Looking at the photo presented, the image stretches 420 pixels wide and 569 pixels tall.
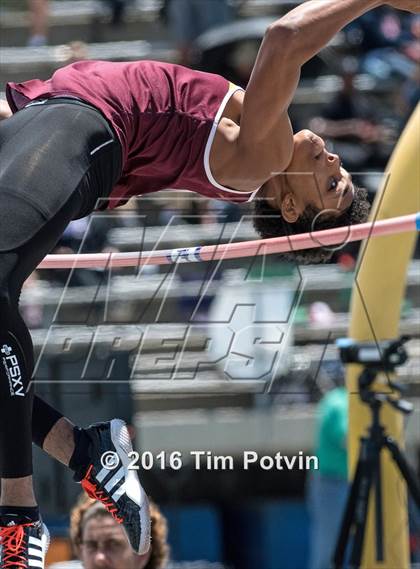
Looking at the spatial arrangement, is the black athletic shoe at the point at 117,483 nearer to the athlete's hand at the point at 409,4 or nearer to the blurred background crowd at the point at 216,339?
the blurred background crowd at the point at 216,339

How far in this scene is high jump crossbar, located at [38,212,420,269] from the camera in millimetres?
4477

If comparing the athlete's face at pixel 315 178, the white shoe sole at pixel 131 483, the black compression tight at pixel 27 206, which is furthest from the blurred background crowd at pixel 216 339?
the black compression tight at pixel 27 206

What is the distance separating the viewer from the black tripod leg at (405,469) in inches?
206

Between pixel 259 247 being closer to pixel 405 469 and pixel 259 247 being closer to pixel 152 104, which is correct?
pixel 152 104

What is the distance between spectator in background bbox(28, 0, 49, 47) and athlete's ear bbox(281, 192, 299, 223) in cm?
473

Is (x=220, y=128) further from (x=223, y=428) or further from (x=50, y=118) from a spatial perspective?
(x=223, y=428)

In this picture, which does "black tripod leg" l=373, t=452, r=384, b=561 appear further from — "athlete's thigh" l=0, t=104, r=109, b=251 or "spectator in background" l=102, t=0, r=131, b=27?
"spectator in background" l=102, t=0, r=131, b=27

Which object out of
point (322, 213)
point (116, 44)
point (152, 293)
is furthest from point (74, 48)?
point (322, 213)

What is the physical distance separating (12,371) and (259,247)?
1.25m

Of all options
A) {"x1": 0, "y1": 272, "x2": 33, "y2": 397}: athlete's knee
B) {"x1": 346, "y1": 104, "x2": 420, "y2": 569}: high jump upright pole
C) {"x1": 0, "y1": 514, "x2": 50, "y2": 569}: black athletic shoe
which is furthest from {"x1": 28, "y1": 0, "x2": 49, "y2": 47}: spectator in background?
{"x1": 0, "y1": 514, "x2": 50, "y2": 569}: black athletic shoe

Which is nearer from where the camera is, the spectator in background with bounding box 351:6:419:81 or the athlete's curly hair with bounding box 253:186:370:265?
the athlete's curly hair with bounding box 253:186:370:265

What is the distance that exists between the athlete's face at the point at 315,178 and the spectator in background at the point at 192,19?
13.7 feet

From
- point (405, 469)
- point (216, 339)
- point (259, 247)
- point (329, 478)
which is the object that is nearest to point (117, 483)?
point (259, 247)

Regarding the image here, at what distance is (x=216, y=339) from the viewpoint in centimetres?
660
